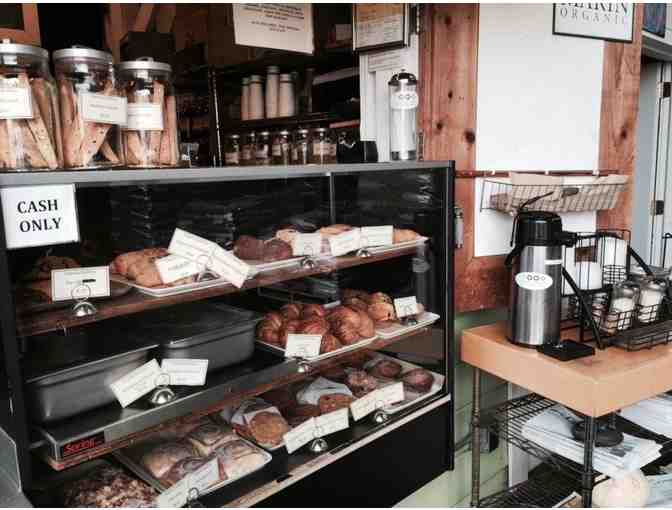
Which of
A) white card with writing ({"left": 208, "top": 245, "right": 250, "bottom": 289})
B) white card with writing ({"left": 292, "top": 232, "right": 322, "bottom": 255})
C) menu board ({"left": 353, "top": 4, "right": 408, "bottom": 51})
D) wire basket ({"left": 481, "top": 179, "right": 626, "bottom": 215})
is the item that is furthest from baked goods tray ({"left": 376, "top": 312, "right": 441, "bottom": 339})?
menu board ({"left": 353, "top": 4, "right": 408, "bottom": 51})

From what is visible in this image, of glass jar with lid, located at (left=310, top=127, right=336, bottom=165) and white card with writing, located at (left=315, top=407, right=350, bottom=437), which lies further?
glass jar with lid, located at (left=310, top=127, right=336, bottom=165)

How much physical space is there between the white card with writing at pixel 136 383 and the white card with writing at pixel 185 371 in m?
0.03

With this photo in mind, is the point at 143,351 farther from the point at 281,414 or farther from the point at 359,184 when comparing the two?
the point at 359,184

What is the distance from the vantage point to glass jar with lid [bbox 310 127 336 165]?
2072mm

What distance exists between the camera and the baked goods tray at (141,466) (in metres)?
1.31

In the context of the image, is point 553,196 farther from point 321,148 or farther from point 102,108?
point 102,108

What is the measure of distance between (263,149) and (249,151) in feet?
0.50

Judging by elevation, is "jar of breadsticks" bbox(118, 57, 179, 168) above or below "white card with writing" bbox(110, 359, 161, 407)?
above

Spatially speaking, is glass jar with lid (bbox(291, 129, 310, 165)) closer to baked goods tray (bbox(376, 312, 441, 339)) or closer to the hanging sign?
the hanging sign

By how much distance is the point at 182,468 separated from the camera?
4.32 ft

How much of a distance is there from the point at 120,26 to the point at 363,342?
1910 mm

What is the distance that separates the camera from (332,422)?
1.59 m

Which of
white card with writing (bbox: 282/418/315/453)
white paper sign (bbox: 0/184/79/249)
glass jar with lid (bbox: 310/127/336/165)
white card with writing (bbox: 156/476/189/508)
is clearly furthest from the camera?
glass jar with lid (bbox: 310/127/336/165)

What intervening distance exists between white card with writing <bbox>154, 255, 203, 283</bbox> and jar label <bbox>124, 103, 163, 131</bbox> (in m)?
0.29
